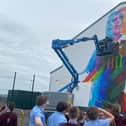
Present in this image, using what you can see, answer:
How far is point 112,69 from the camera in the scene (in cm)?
2889

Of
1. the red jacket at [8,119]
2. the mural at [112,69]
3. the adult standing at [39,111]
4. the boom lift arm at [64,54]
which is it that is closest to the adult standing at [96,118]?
Result: the adult standing at [39,111]

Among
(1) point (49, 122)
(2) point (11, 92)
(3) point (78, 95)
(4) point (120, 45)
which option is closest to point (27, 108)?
(2) point (11, 92)

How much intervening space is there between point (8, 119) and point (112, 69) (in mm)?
18484

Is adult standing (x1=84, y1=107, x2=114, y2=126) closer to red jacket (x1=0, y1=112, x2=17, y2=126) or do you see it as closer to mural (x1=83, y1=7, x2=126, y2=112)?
red jacket (x1=0, y1=112, x2=17, y2=126)

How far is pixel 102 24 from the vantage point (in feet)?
105

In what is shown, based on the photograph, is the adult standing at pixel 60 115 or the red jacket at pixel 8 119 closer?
the adult standing at pixel 60 115

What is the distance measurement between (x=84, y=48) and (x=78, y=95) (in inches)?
147

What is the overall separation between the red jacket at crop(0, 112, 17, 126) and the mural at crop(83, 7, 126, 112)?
52.8 feet

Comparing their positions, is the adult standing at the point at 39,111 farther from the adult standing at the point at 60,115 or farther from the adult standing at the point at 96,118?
the adult standing at the point at 96,118

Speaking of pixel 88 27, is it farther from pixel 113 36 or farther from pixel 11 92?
pixel 11 92

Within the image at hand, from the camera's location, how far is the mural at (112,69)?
27953 millimetres

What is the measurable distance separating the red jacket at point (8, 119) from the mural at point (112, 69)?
16.1 m

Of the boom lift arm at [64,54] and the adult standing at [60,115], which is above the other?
the boom lift arm at [64,54]

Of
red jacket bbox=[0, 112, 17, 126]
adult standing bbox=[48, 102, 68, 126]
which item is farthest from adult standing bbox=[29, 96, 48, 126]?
red jacket bbox=[0, 112, 17, 126]
